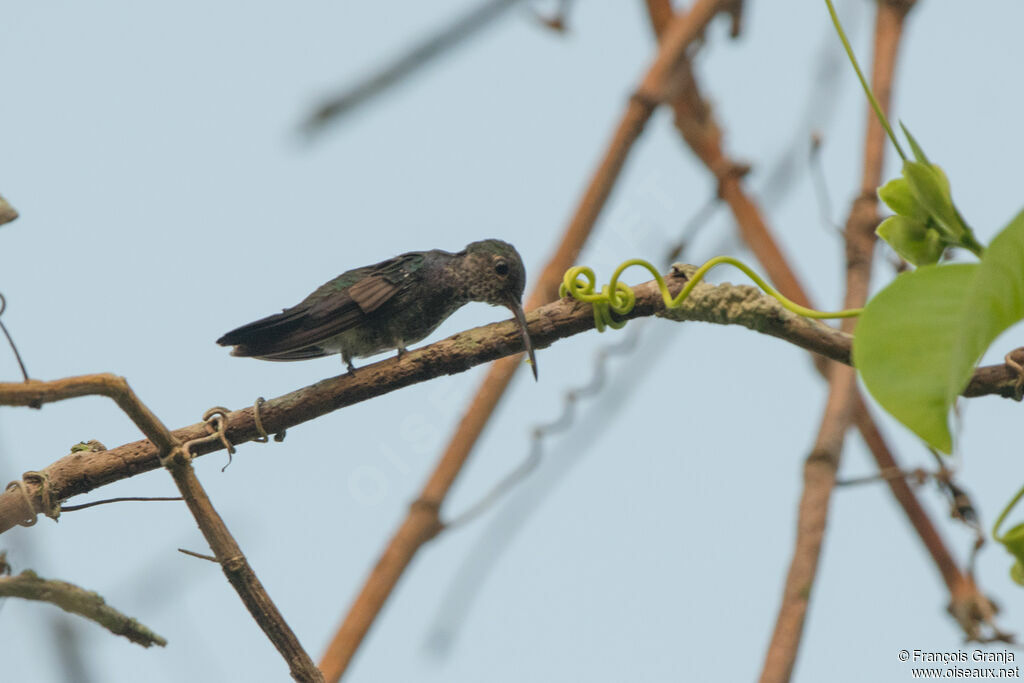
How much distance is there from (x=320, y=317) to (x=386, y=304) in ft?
0.38

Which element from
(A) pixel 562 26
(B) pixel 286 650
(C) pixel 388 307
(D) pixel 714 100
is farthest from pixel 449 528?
(D) pixel 714 100

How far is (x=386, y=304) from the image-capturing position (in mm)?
1680

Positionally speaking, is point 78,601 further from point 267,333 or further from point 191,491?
point 267,333

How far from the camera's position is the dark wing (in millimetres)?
1604

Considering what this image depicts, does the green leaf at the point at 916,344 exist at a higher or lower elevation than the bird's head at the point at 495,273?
lower

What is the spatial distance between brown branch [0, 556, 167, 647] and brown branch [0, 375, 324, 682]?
0.14 meters

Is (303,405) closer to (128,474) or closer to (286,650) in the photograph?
(128,474)

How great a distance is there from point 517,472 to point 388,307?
1.99ft

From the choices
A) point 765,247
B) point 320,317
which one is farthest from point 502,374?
point 765,247

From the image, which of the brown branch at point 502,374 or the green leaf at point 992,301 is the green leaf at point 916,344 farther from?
the brown branch at point 502,374

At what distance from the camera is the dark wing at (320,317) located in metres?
1.60

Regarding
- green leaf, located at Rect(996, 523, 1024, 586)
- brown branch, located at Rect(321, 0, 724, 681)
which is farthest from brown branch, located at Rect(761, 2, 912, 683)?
green leaf, located at Rect(996, 523, 1024, 586)

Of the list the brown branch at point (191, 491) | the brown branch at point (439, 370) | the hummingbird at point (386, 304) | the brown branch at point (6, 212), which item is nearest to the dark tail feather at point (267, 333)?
the hummingbird at point (386, 304)

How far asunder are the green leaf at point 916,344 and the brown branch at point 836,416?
3.26 ft
